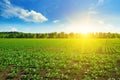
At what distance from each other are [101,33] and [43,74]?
563 feet

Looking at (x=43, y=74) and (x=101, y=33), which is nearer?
(x=43, y=74)

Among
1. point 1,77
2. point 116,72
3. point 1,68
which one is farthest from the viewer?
point 1,68

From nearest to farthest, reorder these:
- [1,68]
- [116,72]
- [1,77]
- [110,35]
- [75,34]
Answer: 1. [1,77]
2. [116,72]
3. [1,68]
4. [110,35]
5. [75,34]

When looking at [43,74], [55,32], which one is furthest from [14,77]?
[55,32]

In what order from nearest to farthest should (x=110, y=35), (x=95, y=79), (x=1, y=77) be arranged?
(x=95, y=79)
(x=1, y=77)
(x=110, y=35)

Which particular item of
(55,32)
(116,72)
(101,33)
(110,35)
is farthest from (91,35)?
(116,72)

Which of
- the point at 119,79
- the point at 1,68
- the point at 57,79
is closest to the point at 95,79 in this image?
the point at 119,79

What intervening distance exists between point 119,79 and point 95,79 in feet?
6.29

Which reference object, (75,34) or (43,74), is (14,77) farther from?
(75,34)

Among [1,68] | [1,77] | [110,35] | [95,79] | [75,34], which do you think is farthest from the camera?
[75,34]

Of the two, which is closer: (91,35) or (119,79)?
(119,79)

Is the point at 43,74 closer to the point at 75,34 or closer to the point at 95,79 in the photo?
the point at 95,79

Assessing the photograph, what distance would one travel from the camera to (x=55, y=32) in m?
165

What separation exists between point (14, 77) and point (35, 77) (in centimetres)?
183
